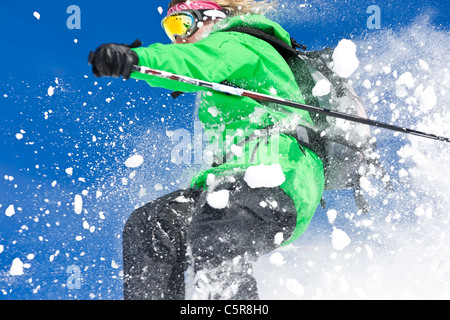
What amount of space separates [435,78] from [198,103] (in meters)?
2.27

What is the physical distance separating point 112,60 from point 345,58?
1381mm

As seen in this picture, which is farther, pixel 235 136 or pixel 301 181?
pixel 235 136

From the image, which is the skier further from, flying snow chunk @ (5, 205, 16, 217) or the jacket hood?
flying snow chunk @ (5, 205, 16, 217)

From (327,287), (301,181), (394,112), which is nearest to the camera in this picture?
(301,181)

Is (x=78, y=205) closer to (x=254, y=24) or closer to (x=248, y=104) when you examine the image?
(x=248, y=104)

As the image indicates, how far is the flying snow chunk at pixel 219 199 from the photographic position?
79.7 inches

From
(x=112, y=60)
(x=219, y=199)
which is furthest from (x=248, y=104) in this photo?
(x=112, y=60)

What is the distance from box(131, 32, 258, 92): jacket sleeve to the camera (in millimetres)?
1866

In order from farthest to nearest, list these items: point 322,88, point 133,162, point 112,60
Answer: point 133,162, point 322,88, point 112,60

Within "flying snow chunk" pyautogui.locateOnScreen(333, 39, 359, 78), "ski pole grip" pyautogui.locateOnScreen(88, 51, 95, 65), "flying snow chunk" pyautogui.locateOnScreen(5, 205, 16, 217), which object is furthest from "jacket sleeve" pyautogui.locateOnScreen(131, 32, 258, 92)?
"flying snow chunk" pyautogui.locateOnScreen(5, 205, 16, 217)

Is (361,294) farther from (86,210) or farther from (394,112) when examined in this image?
(86,210)

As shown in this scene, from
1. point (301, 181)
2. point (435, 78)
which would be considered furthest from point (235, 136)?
point (435, 78)

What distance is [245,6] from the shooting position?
293cm
